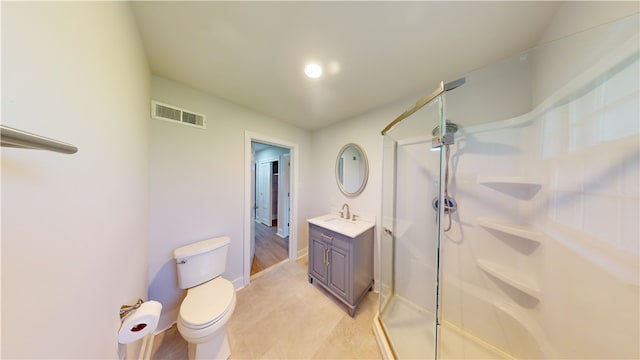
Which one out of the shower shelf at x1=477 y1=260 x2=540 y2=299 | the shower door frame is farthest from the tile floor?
the shower shelf at x1=477 y1=260 x2=540 y2=299

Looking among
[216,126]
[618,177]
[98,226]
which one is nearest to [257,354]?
[98,226]

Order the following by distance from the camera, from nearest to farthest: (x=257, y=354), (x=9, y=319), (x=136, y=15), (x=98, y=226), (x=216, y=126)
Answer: (x=9, y=319), (x=98, y=226), (x=136, y=15), (x=257, y=354), (x=216, y=126)

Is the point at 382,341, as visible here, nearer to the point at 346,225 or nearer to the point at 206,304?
the point at 346,225

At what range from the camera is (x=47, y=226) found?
0.43 m

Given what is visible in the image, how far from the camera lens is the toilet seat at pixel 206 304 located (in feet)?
3.53

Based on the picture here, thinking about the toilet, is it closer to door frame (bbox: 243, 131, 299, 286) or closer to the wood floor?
door frame (bbox: 243, 131, 299, 286)

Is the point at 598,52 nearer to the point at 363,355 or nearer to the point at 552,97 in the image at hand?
the point at 552,97

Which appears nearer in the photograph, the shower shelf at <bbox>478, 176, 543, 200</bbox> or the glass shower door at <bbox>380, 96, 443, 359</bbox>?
the shower shelf at <bbox>478, 176, 543, 200</bbox>

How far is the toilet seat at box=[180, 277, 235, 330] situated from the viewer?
108cm

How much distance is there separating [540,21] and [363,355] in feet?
7.93

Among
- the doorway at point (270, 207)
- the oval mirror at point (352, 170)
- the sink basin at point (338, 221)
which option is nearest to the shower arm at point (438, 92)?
the oval mirror at point (352, 170)

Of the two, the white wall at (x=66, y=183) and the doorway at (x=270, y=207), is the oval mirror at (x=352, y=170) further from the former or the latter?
the white wall at (x=66, y=183)

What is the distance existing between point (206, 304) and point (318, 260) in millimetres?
1058

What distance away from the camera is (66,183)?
49cm
